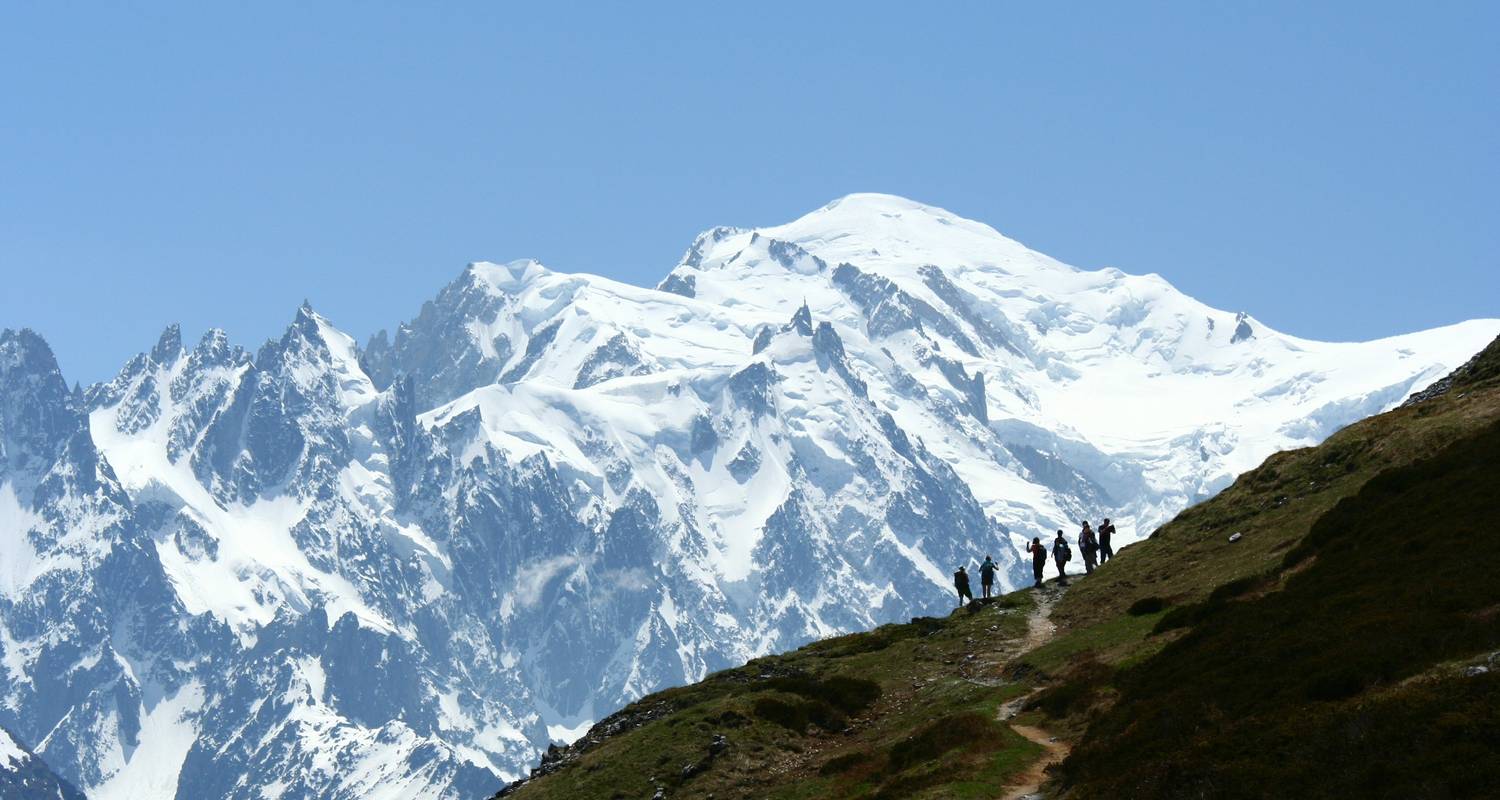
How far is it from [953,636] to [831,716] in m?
13.0

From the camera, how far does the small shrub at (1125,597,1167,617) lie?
68125mm

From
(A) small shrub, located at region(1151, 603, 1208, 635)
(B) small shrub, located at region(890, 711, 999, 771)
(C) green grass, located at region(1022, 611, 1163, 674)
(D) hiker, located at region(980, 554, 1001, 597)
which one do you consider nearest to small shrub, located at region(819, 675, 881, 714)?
(C) green grass, located at region(1022, 611, 1163, 674)

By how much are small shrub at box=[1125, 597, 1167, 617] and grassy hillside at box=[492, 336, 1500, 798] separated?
174 mm

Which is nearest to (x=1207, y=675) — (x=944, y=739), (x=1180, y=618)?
(x=944, y=739)

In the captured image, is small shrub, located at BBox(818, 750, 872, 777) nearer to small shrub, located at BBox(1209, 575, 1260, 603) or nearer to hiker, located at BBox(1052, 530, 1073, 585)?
small shrub, located at BBox(1209, 575, 1260, 603)

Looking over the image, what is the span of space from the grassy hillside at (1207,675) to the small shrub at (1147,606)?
0.57 ft

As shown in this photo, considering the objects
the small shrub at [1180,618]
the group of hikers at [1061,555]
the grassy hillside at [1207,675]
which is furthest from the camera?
the group of hikers at [1061,555]

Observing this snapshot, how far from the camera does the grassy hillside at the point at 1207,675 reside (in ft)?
137

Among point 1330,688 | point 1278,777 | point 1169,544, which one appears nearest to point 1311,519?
point 1169,544

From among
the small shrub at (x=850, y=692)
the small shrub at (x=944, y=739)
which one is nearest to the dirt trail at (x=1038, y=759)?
the small shrub at (x=944, y=739)

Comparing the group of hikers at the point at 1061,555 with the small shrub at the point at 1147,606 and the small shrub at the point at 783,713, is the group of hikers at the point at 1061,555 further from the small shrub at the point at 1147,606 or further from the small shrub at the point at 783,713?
the small shrub at the point at 783,713

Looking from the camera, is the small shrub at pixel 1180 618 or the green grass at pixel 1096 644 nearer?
the small shrub at pixel 1180 618

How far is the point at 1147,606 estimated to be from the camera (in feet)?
225

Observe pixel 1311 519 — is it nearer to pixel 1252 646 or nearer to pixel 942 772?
pixel 1252 646
